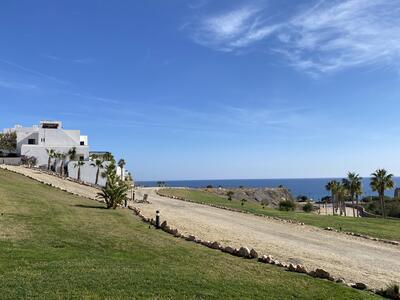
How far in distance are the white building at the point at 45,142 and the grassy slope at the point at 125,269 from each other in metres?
60.7

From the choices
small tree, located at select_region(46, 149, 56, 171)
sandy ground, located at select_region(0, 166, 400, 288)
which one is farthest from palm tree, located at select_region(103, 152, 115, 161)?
sandy ground, located at select_region(0, 166, 400, 288)

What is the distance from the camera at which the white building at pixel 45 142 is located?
250 ft

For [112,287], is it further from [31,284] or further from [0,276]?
[0,276]

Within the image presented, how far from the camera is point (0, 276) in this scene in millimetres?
10625

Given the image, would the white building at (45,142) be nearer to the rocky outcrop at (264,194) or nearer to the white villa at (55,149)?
the white villa at (55,149)

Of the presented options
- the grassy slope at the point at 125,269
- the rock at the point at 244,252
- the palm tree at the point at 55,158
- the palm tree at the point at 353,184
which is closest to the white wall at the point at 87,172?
the palm tree at the point at 55,158

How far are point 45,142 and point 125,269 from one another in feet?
239

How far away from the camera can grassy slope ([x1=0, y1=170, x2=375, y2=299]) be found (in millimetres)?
10227

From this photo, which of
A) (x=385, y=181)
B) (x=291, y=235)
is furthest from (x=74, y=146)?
(x=291, y=235)

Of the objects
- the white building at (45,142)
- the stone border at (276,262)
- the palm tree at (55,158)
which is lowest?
the stone border at (276,262)

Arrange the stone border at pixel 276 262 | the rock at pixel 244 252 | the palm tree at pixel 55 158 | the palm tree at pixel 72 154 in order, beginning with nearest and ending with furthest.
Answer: the stone border at pixel 276 262 → the rock at pixel 244 252 → the palm tree at pixel 55 158 → the palm tree at pixel 72 154

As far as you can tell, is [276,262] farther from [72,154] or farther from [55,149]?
[55,149]

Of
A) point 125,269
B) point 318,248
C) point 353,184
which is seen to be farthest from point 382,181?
point 125,269

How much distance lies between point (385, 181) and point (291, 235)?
125ft
